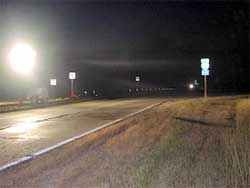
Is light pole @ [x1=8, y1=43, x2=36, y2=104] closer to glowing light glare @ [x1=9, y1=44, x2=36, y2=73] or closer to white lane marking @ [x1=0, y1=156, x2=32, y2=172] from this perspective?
glowing light glare @ [x1=9, y1=44, x2=36, y2=73]

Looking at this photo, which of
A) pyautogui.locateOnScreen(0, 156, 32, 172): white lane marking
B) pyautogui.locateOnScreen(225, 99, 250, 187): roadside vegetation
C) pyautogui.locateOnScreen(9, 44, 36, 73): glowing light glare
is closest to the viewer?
pyautogui.locateOnScreen(225, 99, 250, 187): roadside vegetation

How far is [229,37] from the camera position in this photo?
61.3 meters

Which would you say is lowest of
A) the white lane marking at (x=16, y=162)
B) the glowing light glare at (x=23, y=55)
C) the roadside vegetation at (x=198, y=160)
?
the white lane marking at (x=16, y=162)

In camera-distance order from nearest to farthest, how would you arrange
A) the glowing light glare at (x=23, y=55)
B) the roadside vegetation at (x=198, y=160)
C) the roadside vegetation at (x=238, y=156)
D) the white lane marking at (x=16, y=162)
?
1. the roadside vegetation at (x=198, y=160)
2. the roadside vegetation at (x=238, y=156)
3. the white lane marking at (x=16, y=162)
4. the glowing light glare at (x=23, y=55)

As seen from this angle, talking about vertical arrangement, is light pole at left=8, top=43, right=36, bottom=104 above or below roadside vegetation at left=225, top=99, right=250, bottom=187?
above

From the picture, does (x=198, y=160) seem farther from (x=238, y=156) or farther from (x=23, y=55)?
(x=23, y=55)

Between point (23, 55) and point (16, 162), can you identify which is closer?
point (16, 162)

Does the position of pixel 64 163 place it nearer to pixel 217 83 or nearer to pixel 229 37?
pixel 229 37

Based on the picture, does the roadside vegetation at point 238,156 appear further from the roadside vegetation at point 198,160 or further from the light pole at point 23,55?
the light pole at point 23,55

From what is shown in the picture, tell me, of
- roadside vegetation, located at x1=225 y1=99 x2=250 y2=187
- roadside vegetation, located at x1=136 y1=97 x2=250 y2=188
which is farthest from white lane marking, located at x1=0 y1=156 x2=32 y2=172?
roadside vegetation, located at x1=225 y1=99 x2=250 y2=187

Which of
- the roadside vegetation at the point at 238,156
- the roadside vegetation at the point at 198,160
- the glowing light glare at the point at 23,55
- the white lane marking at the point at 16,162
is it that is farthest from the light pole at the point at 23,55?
the white lane marking at the point at 16,162

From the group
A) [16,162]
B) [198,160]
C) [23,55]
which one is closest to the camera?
[198,160]

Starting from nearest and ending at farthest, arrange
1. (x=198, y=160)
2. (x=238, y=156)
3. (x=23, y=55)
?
1. (x=198, y=160)
2. (x=238, y=156)
3. (x=23, y=55)

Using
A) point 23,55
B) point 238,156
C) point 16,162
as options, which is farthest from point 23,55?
point 238,156
